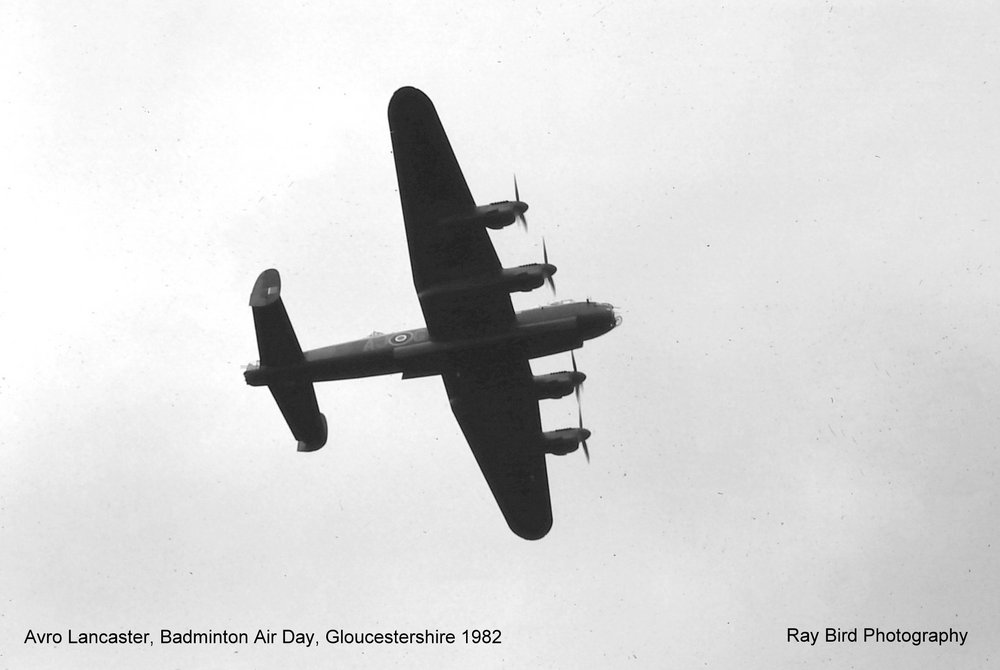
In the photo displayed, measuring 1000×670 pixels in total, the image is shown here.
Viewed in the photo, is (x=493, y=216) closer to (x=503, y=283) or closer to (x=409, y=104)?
(x=503, y=283)

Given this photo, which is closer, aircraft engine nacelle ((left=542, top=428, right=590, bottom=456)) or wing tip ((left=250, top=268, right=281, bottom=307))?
wing tip ((left=250, top=268, right=281, bottom=307))

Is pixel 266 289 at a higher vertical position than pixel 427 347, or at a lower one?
higher

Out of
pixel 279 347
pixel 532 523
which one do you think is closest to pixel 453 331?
pixel 279 347

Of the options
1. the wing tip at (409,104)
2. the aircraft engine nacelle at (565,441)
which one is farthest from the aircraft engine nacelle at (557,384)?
the wing tip at (409,104)

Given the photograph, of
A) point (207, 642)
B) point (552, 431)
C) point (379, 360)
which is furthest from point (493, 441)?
point (207, 642)

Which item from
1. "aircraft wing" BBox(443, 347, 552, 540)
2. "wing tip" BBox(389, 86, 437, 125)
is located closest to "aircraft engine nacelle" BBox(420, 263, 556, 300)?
"aircraft wing" BBox(443, 347, 552, 540)

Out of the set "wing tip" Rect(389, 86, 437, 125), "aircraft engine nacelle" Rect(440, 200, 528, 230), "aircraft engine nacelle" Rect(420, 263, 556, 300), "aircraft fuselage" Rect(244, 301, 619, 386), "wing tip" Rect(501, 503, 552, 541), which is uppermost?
"wing tip" Rect(389, 86, 437, 125)

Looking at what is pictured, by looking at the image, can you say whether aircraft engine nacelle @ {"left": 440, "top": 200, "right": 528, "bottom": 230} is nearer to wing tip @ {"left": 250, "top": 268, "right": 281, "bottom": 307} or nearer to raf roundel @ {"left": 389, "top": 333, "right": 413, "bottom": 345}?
raf roundel @ {"left": 389, "top": 333, "right": 413, "bottom": 345}

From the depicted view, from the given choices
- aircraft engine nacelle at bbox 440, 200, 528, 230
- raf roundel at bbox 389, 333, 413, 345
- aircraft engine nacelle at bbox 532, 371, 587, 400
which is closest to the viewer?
aircraft engine nacelle at bbox 440, 200, 528, 230
